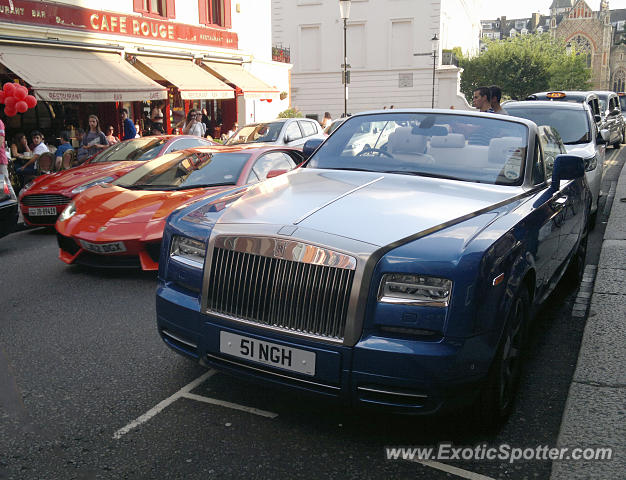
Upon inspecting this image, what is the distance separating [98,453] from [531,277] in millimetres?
2463

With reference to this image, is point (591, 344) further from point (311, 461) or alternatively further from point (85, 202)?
point (85, 202)

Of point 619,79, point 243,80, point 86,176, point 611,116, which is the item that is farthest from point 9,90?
point 619,79

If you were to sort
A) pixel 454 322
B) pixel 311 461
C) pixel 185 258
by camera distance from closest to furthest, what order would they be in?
1. pixel 454 322
2. pixel 311 461
3. pixel 185 258

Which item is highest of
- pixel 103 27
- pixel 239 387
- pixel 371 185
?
pixel 103 27

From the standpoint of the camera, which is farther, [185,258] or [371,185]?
[371,185]

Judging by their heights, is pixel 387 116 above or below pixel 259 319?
above

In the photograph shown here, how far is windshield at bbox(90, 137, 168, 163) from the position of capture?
34.3ft

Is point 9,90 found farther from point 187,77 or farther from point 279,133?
point 187,77

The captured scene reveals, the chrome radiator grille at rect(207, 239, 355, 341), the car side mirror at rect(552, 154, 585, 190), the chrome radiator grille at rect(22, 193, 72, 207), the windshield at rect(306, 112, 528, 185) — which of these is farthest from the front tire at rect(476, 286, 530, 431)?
the chrome radiator grille at rect(22, 193, 72, 207)

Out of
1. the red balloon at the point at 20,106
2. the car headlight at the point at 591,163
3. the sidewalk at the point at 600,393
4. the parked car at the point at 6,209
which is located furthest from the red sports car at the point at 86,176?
the sidewalk at the point at 600,393

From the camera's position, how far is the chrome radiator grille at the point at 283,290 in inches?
115

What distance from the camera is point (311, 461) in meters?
3.03

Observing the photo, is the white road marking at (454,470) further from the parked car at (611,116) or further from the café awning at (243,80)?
the café awning at (243,80)

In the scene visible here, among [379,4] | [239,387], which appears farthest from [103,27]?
[379,4]
